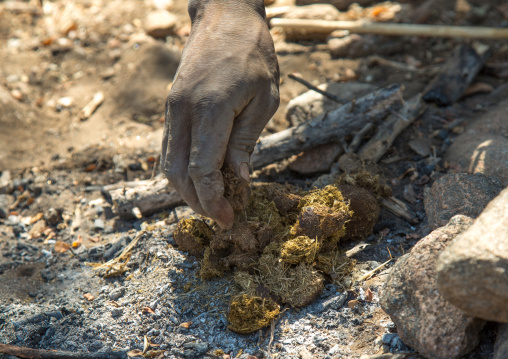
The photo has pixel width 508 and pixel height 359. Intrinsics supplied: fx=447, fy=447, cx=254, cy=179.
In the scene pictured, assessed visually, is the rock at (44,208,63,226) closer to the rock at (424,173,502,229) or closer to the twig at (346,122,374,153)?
the twig at (346,122,374,153)

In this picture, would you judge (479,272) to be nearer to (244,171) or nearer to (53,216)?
(244,171)

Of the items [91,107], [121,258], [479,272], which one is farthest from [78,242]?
[479,272]

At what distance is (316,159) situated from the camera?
166 inches

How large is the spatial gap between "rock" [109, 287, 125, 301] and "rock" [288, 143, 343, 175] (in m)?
1.91

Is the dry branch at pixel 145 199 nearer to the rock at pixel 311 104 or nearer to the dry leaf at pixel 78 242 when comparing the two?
the dry leaf at pixel 78 242

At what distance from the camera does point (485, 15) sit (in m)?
6.04

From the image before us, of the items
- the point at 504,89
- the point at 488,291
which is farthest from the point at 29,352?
the point at 504,89

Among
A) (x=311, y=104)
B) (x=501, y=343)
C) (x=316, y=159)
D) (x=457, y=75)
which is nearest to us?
(x=501, y=343)

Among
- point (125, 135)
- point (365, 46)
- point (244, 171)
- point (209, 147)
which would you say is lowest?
point (125, 135)

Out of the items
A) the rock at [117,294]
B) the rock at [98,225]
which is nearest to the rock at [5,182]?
the rock at [98,225]

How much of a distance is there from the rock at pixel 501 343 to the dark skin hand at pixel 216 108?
1659mm

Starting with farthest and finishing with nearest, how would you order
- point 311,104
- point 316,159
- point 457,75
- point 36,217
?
point 457,75, point 311,104, point 36,217, point 316,159

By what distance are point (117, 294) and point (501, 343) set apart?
2.40m

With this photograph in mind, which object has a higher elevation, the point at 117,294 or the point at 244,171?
the point at 244,171
